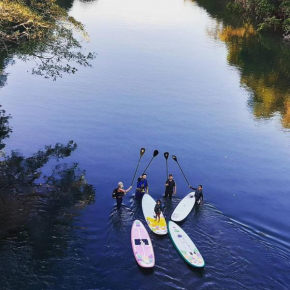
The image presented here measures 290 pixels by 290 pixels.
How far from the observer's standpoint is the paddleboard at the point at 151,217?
20.6 meters

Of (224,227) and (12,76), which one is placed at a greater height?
(12,76)

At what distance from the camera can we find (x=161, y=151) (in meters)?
30.8

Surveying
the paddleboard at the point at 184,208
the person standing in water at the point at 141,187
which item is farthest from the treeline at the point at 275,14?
the person standing in water at the point at 141,187

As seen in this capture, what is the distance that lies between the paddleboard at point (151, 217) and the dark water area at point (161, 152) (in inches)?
21.6

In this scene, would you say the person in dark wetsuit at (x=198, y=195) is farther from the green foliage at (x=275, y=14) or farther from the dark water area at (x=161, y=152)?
the green foliage at (x=275, y=14)

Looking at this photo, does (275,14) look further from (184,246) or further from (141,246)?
(141,246)

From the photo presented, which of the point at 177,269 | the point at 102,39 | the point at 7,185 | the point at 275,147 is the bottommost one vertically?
the point at 177,269

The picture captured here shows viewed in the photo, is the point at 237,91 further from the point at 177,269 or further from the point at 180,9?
the point at 180,9

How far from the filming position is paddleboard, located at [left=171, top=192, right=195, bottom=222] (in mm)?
21891

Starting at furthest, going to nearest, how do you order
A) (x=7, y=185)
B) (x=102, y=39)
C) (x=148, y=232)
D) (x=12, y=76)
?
1. (x=102, y=39)
2. (x=12, y=76)
3. (x=7, y=185)
4. (x=148, y=232)

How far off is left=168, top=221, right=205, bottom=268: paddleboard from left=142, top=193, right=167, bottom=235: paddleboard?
0.40 metres

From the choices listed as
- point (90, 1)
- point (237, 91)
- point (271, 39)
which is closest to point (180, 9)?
point (90, 1)

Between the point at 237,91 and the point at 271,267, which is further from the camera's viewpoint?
the point at 237,91

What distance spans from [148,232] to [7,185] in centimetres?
964
